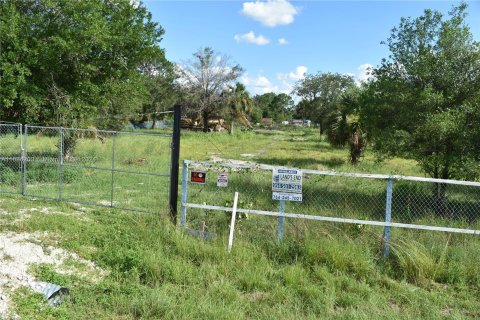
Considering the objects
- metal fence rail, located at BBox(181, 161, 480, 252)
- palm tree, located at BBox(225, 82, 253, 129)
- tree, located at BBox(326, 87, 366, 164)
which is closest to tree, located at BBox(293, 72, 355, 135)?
palm tree, located at BBox(225, 82, 253, 129)

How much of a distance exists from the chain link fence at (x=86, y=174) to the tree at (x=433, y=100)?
5.58m

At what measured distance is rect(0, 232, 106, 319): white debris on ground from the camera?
4996 mm

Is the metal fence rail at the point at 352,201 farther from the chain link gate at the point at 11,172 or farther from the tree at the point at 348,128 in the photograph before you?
the tree at the point at 348,128

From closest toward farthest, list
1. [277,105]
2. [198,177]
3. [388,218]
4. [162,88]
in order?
[388,218], [198,177], [162,88], [277,105]

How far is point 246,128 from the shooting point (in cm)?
5662

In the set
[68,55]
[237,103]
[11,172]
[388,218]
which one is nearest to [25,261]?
[388,218]

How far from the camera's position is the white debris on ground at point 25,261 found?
5.00m

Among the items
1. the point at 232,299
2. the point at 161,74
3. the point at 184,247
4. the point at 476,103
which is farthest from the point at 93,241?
the point at 161,74

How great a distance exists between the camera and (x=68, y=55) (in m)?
14.1

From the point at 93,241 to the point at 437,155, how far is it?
24.8 feet

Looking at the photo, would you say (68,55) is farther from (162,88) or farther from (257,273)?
(162,88)

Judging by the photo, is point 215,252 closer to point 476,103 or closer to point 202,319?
point 202,319

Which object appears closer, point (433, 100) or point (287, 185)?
point (287, 185)

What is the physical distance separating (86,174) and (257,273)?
9.53 metres
